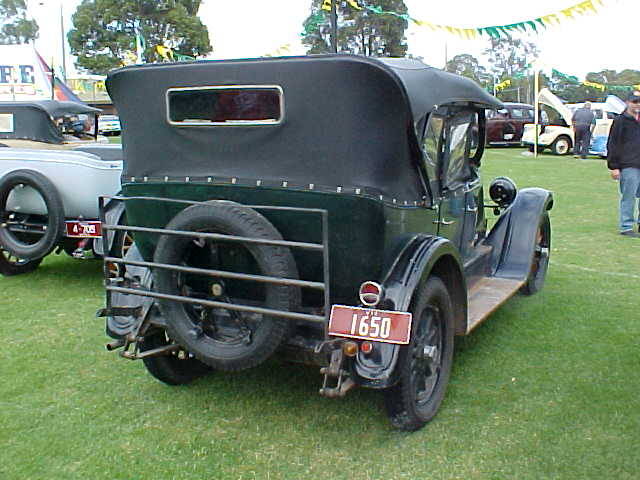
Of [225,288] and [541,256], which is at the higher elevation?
[225,288]

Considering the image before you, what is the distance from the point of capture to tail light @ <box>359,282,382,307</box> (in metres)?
3.18

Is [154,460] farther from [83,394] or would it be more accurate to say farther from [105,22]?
[105,22]

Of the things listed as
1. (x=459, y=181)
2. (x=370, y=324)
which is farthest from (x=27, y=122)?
(x=370, y=324)

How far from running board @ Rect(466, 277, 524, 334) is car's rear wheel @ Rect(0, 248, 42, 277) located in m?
4.25

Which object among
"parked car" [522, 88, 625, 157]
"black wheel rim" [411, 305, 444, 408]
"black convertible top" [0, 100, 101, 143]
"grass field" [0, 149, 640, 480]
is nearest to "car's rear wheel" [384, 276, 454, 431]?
"black wheel rim" [411, 305, 444, 408]

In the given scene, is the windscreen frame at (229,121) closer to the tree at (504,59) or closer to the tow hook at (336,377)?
the tow hook at (336,377)

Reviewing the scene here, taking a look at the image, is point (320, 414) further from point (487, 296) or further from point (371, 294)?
point (487, 296)

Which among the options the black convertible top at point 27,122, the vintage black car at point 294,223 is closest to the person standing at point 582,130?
the black convertible top at point 27,122

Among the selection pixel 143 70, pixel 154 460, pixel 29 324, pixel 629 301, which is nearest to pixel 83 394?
pixel 154 460

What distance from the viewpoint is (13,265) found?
6.83 m

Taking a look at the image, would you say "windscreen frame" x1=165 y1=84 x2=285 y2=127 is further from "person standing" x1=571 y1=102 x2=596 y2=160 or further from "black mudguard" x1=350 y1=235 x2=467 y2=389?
"person standing" x1=571 y1=102 x2=596 y2=160

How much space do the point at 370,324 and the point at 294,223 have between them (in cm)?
63

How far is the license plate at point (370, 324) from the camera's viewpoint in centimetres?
309

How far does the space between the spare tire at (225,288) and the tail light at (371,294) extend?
311 mm
